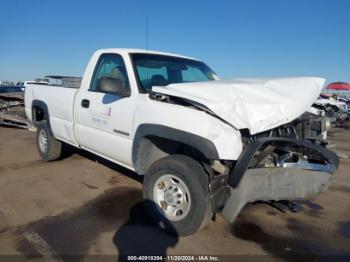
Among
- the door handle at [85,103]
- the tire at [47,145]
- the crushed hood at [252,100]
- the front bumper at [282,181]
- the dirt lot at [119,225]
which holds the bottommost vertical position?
the dirt lot at [119,225]

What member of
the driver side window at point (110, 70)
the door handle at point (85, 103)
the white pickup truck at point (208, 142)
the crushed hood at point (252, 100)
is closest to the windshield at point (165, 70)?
the white pickup truck at point (208, 142)

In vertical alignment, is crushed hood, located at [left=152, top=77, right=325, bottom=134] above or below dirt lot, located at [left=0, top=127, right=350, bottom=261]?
above

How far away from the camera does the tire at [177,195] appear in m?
3.32

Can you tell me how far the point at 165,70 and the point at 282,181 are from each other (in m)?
2.32

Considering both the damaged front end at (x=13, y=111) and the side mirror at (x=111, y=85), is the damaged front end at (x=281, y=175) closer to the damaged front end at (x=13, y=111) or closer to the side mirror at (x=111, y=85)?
the side mirror at (x=111, y=85)

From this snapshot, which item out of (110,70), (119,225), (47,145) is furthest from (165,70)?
(47,145)

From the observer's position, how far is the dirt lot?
3316 millimetres

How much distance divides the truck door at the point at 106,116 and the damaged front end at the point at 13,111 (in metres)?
6.61

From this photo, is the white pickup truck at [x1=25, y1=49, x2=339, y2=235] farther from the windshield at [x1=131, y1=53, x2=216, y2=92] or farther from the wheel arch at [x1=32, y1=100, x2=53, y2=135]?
the wheel arch at [x1=32, y1=100, x2=53, y2=135]

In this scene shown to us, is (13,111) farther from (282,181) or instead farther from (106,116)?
(282,181)

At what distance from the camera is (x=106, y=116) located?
14.4 feet

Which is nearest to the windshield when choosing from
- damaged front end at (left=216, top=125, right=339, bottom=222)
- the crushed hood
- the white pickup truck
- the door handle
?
the white pickup truck

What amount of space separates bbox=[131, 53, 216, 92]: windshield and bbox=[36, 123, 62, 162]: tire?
2633 mm

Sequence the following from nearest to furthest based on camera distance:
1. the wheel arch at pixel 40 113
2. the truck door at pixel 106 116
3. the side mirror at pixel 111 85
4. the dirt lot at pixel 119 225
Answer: the dirt lot at pixel 119 225, the side mirror at pixel 111 85, the truck door at pixel 106 116, the wheel arch at pixel 40 113
